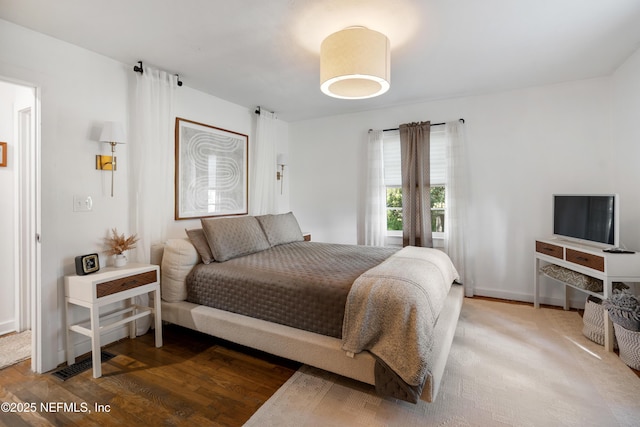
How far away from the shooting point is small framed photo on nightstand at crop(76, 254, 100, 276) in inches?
86.7

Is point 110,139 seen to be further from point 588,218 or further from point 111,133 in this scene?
point 588,218

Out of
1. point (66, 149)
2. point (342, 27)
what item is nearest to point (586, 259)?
point (342, 27)

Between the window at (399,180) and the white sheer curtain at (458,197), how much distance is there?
149mm

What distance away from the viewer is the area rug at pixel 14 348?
223cm

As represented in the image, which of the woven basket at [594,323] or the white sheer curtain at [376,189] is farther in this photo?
the white sheer curtain at [376,189]

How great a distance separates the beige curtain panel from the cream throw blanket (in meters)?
1.89

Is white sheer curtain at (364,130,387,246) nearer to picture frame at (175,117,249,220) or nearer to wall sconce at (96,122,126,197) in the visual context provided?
picture frame at (175,117,249,220)

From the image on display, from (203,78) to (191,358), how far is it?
267 cm

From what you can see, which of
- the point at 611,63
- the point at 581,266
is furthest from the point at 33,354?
the point at 611,63

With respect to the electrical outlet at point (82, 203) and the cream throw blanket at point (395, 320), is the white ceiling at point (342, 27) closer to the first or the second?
the electrical outlet at point (82, 203)

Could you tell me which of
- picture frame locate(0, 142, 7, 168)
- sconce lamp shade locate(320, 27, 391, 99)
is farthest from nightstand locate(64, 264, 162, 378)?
sconce lamp shade locate(320, 27, 391, 99)

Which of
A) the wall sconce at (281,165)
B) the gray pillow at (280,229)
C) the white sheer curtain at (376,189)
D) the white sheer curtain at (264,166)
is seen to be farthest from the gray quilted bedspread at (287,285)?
the wall sconce at (281,165)

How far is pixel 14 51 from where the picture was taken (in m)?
2.02

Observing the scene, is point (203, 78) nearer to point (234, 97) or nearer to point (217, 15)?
point (234, 97)
